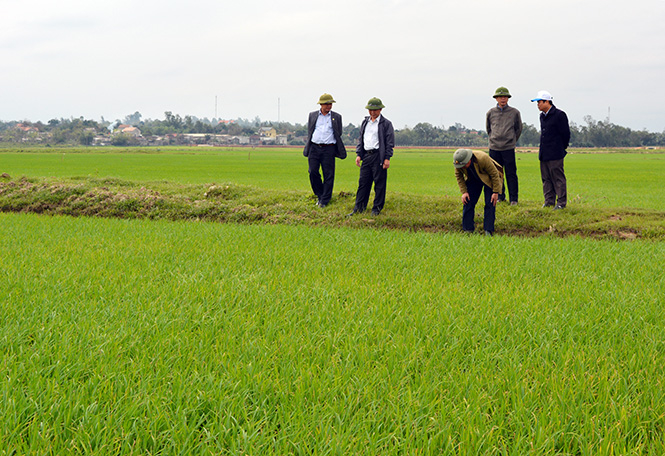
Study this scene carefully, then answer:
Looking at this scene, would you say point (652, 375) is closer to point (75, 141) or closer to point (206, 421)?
point (206, 421)

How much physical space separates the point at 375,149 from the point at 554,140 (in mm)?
2835

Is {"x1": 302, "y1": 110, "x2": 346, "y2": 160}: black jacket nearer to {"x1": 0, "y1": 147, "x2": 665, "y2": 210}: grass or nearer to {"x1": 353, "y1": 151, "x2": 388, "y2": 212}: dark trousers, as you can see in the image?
{"x1": 353, "y1": 151, "x2": 388, "y2": 212}: dark trousers

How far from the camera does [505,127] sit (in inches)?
338

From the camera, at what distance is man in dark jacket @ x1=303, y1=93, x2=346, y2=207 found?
8.99 m

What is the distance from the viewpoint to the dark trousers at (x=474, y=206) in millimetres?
7125

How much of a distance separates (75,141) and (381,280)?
12318 centimetres

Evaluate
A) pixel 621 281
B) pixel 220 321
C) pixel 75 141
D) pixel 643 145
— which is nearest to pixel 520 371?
pixel 220 321

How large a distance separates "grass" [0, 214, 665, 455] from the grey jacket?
3.89 metres

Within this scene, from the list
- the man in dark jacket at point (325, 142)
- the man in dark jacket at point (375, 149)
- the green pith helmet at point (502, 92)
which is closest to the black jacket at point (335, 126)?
the man in dark jacket at point (325, 142)

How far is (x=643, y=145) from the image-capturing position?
3979 inches

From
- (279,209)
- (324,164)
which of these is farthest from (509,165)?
(279,209)

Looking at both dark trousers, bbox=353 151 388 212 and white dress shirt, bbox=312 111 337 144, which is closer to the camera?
dark trousers, bbox=353 151 388 212

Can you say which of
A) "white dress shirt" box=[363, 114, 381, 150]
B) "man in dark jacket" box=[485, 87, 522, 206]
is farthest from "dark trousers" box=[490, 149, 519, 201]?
"white dress shirt" box=[363, 114, 381, 150]

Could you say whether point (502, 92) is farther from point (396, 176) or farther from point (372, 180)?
point (396, 176)
